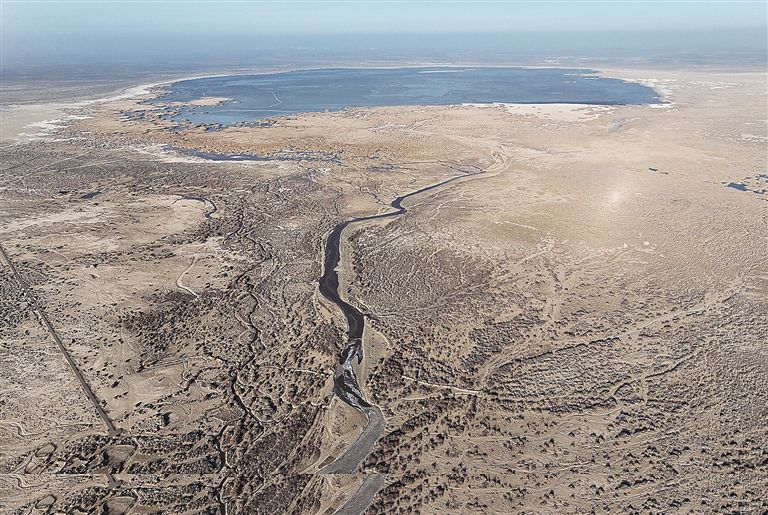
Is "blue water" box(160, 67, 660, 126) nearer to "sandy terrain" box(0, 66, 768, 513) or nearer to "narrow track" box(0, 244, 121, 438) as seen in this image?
"sandy terrain" box(0, 66, 768, 513)

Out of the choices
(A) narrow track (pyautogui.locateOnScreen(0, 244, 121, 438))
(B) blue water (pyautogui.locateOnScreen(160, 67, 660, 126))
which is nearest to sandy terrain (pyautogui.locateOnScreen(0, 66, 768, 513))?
(A) narrow track (pyautogui.locateOnScreen(0, 244, 121, 438))

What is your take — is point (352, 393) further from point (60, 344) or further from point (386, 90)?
point (386, 90)

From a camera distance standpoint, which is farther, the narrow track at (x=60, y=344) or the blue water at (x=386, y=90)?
the blue water at (x=386, y=90)

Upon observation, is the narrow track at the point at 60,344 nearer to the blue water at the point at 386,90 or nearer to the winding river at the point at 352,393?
the winding river at the point at 352,393

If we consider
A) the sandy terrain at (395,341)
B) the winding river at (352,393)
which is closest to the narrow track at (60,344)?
the sandy terrain at (395,341)

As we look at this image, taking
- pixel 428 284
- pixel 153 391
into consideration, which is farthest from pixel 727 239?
pixel 153 391

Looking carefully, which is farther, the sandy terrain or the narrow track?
the narrow track

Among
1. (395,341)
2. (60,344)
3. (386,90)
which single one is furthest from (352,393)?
(386,90)
